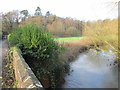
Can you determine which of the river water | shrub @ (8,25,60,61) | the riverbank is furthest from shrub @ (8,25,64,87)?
the riverbank

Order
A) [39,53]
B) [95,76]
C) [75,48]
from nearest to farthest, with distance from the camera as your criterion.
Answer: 1. [39,53]
2. [95,76]
3. [75,48]

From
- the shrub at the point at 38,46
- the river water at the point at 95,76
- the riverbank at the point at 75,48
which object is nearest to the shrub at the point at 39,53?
the shrub at the point at 38,46

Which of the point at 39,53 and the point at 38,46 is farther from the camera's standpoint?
the point at 38,46

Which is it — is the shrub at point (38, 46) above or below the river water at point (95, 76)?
above

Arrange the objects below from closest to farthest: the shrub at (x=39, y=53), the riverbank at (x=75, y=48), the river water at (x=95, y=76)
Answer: the shrub at (x=39, y=53), the river water at (x=95, y=76), the riverbank at (x=75, y=48)

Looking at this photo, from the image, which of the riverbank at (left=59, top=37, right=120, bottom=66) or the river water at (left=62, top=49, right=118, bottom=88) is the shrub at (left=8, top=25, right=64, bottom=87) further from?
the riverbank at (left=59, top=37, right=120, bottom=66)

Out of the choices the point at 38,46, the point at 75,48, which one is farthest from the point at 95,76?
the point at 75,48

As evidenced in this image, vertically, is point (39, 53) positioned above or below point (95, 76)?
above

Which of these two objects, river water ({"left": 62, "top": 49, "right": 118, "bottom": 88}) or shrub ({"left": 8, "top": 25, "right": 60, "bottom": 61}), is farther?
river water ({"left": 62, "top": 49, "right": 118, "bottom": 88})

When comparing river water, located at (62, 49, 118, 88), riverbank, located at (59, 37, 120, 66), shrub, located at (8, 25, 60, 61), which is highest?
shrub, located at (8, 25, 60, 61)

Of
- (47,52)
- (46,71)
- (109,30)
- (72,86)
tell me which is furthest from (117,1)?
(72,86)

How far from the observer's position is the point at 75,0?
1044 centimetres

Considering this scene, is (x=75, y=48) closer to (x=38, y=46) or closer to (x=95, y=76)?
(x=95, y=76)

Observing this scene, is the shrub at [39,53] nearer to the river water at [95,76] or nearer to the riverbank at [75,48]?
the river water at [95,76]
